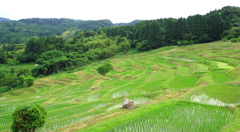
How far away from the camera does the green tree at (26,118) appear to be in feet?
58.1

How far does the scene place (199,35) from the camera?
3344 inches

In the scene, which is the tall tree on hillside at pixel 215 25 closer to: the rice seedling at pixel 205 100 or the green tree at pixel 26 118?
the rice seedling at pixel 205 100

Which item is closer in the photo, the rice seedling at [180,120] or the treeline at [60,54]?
the rice seedling at [180,120]

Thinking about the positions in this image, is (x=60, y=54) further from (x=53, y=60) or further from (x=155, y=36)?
(x=155, y=36)

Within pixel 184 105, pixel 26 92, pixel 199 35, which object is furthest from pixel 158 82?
pixel 199 35

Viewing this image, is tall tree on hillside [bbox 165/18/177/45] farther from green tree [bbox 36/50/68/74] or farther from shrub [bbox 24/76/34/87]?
shrub [bbox 24/76/34/87]

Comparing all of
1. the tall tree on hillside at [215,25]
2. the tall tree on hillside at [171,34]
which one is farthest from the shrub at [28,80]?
the tall tree on hillside at [215,25]

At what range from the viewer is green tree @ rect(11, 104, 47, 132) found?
17719 mm

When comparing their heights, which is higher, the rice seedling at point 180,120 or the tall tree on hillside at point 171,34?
the tall tree on hillside at point 171,34

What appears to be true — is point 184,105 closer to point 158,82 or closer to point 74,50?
point 158,82

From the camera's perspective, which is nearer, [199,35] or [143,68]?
[143,68]

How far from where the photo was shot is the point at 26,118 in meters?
18.2

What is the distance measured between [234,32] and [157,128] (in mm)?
73664

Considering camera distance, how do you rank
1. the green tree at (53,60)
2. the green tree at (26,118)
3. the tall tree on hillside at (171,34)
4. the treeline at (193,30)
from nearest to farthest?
the green tree at (26,118) < the green tree at (53,60) < the treeline at (193,30) < the tall tree on hillside at (171,34)
